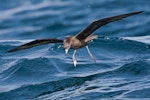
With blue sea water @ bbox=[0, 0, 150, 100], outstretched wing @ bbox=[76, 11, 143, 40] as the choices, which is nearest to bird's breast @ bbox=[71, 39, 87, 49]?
outstretched wing @ bbox=[76, 11, 143, 40]

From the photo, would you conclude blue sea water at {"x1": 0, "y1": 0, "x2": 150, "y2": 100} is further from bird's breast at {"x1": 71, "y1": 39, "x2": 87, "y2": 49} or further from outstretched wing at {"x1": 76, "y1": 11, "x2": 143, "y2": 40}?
outstretched wing at {"x1": 76, "y1": 11, "x2": 143, "y2": 40}

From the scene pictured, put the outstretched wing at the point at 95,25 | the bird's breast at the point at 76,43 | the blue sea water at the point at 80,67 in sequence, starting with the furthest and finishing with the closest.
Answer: the blue sea water at the point at 80,67, the bird's breast at the point at 76,43, the outstretched wing at the point at 95,25

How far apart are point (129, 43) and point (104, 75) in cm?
353

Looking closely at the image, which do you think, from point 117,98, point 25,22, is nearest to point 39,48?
point 117,98

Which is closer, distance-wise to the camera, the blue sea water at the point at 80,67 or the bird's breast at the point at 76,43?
the bird's breast at the point at 76,43

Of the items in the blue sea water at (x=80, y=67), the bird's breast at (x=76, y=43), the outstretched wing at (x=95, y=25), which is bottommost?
the blue sea water at (x=80, y=67)

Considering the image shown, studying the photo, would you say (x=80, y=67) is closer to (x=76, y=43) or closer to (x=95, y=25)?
(x=76, y=43)

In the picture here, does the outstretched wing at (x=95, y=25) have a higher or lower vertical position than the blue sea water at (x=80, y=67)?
higher

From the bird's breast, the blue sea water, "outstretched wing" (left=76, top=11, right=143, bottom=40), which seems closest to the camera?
"outstretched wing" (left=76, top=11, right=143, bottom=40)

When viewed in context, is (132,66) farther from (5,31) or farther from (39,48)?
(5,31)

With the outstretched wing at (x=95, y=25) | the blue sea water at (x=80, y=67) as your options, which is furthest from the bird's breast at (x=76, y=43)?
the blue sea water at (x=80, y=67)

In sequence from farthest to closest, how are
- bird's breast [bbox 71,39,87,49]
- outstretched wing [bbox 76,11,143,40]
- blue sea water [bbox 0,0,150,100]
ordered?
blue sea water [bbox 0,0,150,100] → bird's breast [bbox 71,39,87,49] → outstretched wing [bbox 76,11,143,40]

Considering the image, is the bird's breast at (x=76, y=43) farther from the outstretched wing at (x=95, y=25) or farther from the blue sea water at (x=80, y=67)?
the blue sea water at (x=80, y=67)

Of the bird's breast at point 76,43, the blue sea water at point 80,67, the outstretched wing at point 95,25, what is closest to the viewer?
the outstretched wing at point 95,25
